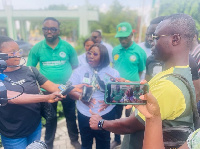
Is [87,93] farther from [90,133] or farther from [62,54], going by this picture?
[62,54]

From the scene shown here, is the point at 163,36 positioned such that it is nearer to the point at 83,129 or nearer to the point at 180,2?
the point at 83,129

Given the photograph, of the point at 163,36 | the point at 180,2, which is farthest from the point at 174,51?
the point at 180,2

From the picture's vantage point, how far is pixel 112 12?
52.6 m

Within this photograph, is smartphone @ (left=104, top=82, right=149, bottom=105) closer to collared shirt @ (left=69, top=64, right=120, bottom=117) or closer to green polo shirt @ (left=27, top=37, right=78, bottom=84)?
collared shirt @ (left=69, top=64, right=120, bottom=117)

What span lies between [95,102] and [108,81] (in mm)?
327

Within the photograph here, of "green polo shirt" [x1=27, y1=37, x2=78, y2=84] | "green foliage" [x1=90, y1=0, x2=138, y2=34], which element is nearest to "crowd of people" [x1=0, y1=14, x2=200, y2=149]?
"green polo shirt" [x1=27, y1=37, x2=78, y2=84]

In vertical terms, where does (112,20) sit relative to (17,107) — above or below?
above

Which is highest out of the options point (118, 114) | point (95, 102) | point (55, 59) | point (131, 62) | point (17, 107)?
point (55, 59)

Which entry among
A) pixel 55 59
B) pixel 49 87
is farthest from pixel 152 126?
pixel 55 59

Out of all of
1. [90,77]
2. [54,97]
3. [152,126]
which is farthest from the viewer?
[90,77]

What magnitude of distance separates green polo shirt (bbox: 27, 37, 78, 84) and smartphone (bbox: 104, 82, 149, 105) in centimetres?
A: 212

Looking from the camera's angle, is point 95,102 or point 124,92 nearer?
point 124,92

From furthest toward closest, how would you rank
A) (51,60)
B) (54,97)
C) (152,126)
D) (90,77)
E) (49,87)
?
(51,60)
(90,77)
(49,87)
(54,97)
(152,126)

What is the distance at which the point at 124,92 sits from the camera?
1287 millimetres
